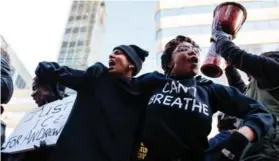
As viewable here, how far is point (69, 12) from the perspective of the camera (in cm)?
4059

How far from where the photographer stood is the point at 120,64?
219 cm

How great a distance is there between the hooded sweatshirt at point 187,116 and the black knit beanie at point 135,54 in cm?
38

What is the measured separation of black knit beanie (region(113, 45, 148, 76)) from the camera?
2.24 m

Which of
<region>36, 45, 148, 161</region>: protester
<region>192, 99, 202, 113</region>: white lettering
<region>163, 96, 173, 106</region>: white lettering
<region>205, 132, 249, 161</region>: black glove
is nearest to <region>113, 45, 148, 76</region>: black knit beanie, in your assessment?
<region>36, 45, 148, 161</region>: protester

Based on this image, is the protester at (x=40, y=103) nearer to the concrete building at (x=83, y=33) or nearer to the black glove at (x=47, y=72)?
the black glove at (x=47, y=72)

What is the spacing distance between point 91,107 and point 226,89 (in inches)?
28.6

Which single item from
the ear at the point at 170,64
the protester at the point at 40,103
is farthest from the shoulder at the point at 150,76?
the protester at the point at 40,103

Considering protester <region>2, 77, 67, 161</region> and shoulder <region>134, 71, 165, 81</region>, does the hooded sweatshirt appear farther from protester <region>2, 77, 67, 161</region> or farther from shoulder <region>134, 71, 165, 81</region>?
protester <region>2, 77, 67, 161</region>

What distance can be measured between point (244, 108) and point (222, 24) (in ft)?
2.60

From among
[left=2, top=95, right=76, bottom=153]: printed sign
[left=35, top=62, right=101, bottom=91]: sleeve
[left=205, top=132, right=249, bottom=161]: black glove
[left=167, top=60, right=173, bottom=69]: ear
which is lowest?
[left=205, top=132, right=249, bottom=161]: black glove

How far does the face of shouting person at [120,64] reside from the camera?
2172mm

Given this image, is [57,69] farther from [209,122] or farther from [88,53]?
[88,53]

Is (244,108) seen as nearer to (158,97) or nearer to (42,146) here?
(158,97)

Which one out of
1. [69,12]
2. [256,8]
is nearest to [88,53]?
[69,12]
